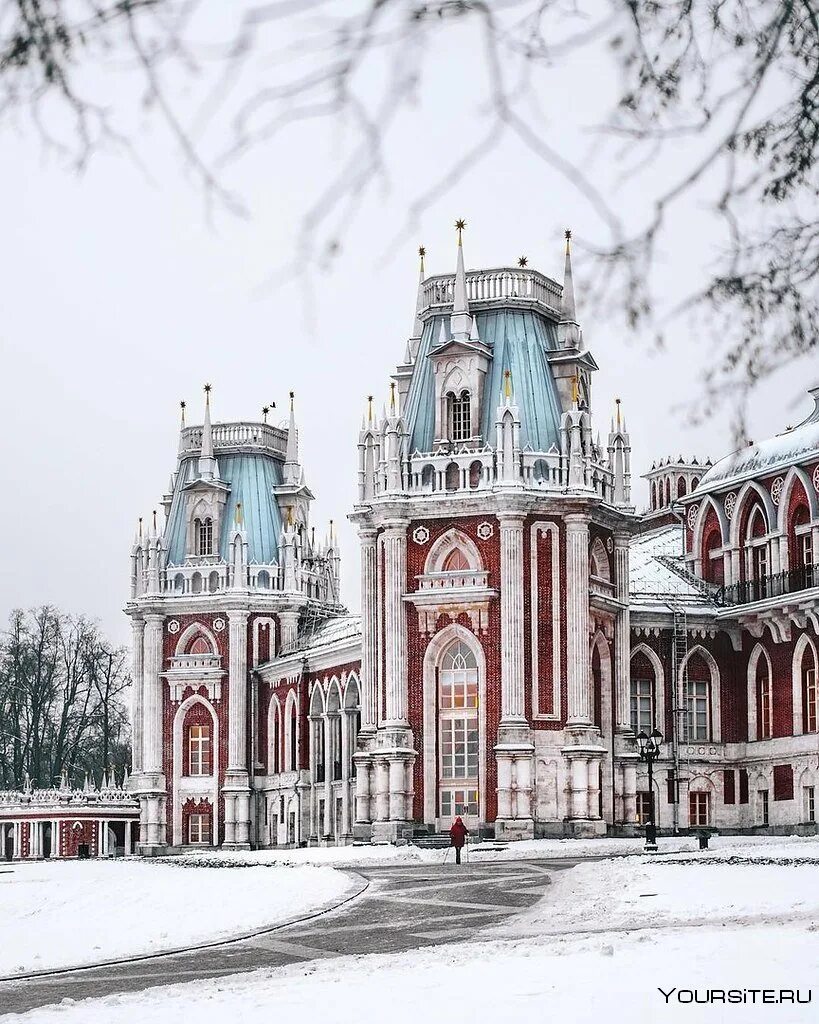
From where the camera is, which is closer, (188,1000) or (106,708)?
(188,1000)

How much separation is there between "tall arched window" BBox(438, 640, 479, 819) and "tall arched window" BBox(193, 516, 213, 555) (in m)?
20.2

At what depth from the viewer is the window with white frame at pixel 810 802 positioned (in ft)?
162

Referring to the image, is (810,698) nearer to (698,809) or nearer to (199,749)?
(698,809)

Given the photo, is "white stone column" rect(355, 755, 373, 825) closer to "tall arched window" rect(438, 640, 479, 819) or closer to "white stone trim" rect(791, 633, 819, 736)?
"tall arched window" rect(438, 640, 479, 819)

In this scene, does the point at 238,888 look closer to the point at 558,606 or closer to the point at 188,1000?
the point at 188,1000

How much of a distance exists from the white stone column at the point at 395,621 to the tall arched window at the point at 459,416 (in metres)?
3.09

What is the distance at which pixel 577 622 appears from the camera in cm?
4672

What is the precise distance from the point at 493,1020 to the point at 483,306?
39197 millimetres

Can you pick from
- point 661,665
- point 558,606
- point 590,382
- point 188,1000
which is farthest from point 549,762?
point 188,1000

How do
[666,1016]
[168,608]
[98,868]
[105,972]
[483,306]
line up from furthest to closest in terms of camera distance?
[168,608] → [483,306] → [98,868] → [105,972] → [666,1016]

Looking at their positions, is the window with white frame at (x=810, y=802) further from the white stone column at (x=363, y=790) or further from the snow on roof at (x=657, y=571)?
the white stone column at (x=363, y=790)

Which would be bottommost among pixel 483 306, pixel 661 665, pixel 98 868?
pixel 98 868

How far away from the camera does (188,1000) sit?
1495 centimetres

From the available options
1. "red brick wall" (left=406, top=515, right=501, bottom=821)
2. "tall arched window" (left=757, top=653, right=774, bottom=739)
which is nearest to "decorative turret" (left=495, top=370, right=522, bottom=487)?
"red brick wall" (left=406, top=515, right=501, bottom=821)
